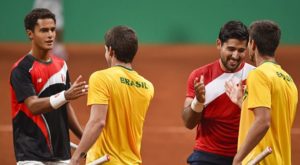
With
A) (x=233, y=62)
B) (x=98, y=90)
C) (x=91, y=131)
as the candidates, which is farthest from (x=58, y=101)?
(x=233, y=62)

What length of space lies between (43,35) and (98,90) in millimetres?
1189

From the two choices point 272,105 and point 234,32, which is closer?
point 272,105

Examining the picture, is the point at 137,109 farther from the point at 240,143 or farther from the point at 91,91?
the point at 240,143

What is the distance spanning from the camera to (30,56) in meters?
7.14

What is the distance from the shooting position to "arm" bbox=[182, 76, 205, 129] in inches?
262

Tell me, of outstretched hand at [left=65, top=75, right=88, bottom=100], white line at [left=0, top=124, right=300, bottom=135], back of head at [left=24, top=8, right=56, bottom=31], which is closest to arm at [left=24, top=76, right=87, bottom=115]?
outstretched hand at [left=65, top=75, right=88, bottom=100]

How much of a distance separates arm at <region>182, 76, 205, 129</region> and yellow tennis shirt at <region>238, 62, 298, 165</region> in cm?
46

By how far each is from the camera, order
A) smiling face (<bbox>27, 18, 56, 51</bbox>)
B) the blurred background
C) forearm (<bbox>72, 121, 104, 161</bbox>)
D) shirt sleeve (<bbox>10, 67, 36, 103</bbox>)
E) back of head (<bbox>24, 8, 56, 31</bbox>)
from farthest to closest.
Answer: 1. the blurred background
2. back of head (<bbox>24, 8, 56, 31</bbox>)
3. smiling face (<bbox>27, 18, 56, 51</bbox>)
4. shirt sleeve (<bbox>10, 67, 36, 103</bbox>)
5. forearm (<bbox>72, 121, 104, 161</bbox>)

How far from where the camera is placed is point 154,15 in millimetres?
19859

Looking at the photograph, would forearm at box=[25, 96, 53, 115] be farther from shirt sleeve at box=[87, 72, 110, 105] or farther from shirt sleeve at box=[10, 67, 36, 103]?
shirt sleeve at box=[87, 72, 110, 105]

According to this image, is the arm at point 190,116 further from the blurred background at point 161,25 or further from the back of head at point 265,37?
the blurred background at point 161,25

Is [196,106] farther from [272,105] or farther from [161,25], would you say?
[161,25]

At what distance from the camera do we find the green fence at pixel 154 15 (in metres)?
19.7

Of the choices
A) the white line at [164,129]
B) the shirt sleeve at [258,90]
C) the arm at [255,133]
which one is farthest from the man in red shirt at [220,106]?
the white line at [164,129]
